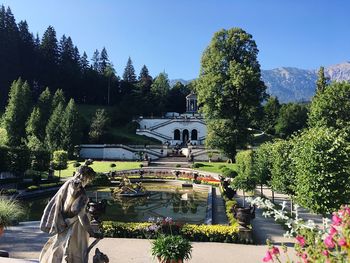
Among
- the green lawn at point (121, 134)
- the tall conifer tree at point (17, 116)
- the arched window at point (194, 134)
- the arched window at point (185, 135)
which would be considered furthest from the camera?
the arched window at point (185, 135)

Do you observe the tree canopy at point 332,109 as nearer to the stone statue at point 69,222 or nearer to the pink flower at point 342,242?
the stone statue at point 69,222

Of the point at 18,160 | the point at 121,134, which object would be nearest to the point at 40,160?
the point at 18,160

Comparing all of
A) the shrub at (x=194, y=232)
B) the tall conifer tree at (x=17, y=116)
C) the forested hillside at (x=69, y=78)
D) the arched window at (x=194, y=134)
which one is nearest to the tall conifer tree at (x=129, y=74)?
the forested hillside at (x=69, y=78)

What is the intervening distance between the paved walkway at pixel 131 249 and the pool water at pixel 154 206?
559 centimetres

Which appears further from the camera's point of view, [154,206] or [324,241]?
[154,206]

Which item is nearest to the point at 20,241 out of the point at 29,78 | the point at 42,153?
the point at 42,153

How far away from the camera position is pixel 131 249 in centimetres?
1448

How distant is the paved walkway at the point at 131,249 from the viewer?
1320 cm

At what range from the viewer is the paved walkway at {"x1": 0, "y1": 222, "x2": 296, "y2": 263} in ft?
43.3

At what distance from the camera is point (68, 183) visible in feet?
22.7

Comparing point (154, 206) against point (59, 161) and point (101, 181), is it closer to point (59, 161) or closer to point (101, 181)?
point (101, 181)

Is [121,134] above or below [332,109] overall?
below

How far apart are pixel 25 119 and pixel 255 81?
128 feet

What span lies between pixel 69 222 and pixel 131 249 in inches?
323
